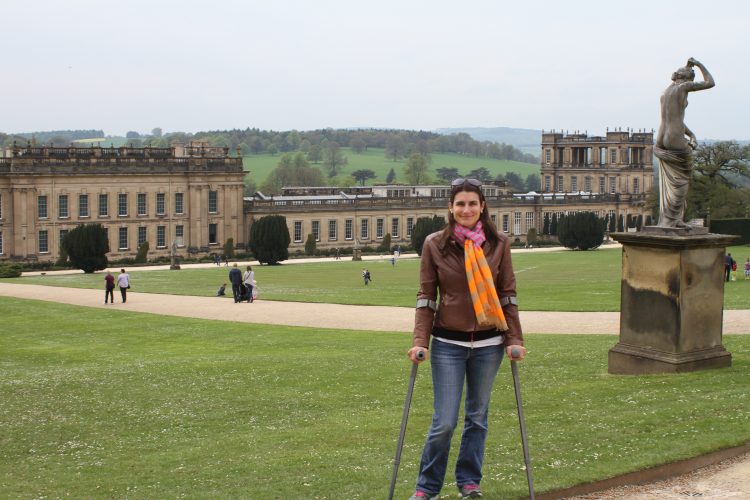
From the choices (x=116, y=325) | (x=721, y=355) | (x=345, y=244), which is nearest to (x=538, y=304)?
(x=116, y=325)

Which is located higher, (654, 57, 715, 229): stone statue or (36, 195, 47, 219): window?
(654, 57, 715, 229): stone statue

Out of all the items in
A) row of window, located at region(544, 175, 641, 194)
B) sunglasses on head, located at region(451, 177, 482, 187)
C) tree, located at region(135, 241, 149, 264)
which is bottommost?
tree, located at region(135, 241, 149, 264)

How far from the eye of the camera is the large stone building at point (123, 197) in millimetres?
80062

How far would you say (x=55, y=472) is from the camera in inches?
402

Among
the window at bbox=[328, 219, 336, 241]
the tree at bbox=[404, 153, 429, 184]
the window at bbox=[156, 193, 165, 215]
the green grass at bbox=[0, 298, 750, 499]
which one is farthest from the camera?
the tree at bbox=[404, 153, 429, 184]

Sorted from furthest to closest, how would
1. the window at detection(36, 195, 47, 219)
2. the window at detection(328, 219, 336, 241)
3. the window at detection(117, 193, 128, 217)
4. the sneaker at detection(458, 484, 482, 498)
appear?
the window at detection(328, 219, 336, 241), the window at detection(117, 193, 128, 217), the window at detection(36, 195, 47, 219), the sneaker at detection(458, 484, 482, 498)

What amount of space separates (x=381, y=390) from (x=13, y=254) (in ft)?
232

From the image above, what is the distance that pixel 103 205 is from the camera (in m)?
84.2

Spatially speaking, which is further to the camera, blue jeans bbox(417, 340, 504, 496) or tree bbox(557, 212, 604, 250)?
tree bbox(557, 212, 604, 250)

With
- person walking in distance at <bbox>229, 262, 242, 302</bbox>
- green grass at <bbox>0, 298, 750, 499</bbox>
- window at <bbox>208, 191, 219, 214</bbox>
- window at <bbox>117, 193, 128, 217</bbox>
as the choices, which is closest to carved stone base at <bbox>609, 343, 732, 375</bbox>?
green grass at <bbox>0, 298, 750, 499</bbox>

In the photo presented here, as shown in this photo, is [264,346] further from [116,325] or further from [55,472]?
[55,472]

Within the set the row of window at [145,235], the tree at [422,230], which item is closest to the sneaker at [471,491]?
the tree at [422,230]

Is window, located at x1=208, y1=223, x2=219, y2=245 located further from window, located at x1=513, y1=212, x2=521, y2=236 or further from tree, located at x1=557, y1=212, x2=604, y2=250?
window, located at x1=513, y1=212, x2=521, y2=236

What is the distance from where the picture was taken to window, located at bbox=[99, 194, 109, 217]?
84062 mm
